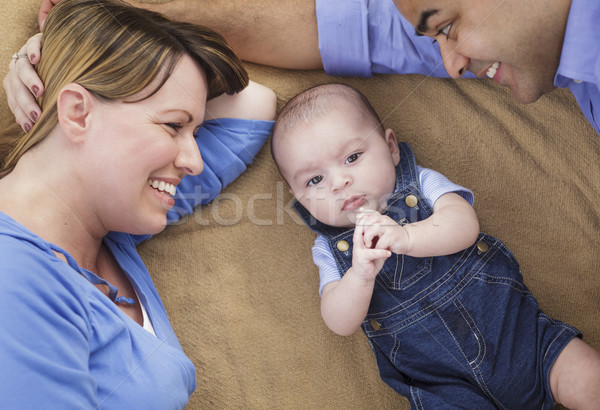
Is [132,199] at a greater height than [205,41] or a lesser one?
lesser

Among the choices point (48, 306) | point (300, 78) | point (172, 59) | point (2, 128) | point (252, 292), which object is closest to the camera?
point (48, 306)

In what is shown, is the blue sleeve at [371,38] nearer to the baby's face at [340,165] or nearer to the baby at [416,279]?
the baby at [416,279]

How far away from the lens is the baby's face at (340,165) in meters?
1.57

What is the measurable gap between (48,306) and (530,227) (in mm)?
1482

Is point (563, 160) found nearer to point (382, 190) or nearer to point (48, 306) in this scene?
point (382, 190)

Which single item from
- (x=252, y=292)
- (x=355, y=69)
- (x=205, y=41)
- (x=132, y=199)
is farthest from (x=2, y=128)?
(x=355, y=69)

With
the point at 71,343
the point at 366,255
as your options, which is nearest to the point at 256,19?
the point at 366,255

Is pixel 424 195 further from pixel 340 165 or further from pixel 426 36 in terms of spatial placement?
pixel 426 36

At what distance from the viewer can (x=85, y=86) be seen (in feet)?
4.16

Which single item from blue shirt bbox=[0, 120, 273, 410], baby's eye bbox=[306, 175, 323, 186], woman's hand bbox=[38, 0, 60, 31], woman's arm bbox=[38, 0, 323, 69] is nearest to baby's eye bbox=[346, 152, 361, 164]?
baby's eye bbox=[306, 175, 323, 186]

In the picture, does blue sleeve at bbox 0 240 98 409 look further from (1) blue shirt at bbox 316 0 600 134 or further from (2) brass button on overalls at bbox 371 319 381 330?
(1) blue shirt at bbox 316 0 600 134

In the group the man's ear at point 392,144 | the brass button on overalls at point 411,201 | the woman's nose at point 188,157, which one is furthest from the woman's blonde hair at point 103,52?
the brass button on overalls at point 411,201

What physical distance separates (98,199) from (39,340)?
0.42 m

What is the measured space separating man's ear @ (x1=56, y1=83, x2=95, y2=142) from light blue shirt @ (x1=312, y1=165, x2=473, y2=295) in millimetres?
780
